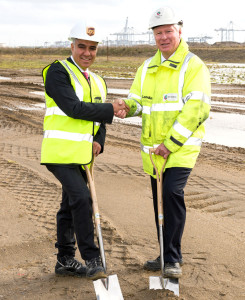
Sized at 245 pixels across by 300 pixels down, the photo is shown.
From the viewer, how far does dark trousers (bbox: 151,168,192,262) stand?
391 centimetres

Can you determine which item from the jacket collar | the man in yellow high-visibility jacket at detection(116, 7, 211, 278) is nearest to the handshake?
the man in yellow high-visibility jacket at detection(116, 7, 211, 278)

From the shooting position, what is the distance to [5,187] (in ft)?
22.9

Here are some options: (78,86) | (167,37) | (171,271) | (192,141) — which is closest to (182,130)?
(192,141)

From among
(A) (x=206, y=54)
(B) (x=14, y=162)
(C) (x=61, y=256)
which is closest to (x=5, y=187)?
(B) (x=14, y=162)

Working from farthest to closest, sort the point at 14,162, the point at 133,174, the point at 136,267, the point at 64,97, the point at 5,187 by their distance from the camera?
the point at 14,162
the point at 133,174
the point at 5,187
the point at 136,267
the point at 64,97

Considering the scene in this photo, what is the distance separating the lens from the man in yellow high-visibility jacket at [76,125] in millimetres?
3758

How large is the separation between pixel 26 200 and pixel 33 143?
403 cm

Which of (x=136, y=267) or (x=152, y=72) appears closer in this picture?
(x=152, y=72)

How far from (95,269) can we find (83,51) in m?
1.76

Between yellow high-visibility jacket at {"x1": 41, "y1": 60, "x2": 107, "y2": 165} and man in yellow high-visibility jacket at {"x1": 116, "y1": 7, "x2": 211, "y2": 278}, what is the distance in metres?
0.38

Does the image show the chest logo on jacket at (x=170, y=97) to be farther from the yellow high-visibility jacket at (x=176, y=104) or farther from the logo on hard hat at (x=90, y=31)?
the logo on hard hat at (x=90, y=31)

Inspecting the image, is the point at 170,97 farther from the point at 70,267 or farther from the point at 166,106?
the point at 70,267

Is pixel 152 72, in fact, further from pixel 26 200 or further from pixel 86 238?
pixel 26 200

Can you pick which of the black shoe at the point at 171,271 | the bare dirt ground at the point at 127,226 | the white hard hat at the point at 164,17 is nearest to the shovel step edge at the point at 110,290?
the bare dirt ground at the point at 127,226
